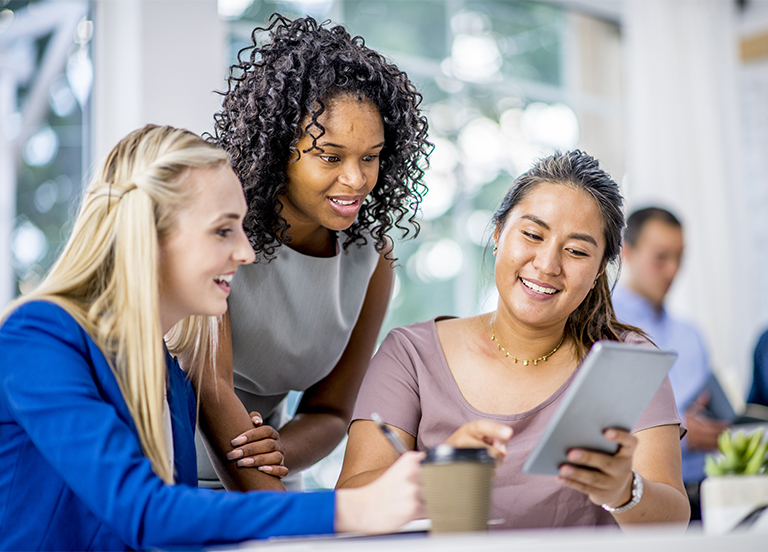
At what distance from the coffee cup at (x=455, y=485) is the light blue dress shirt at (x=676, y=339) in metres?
2.88

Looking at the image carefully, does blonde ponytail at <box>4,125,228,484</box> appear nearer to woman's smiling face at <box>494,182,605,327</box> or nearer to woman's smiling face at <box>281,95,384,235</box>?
woman's smiling face at <box>281,95,384,235</box>

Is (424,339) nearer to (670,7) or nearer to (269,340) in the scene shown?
(269,340)

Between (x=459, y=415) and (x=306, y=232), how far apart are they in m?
0.54

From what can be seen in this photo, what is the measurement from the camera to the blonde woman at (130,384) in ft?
3.06

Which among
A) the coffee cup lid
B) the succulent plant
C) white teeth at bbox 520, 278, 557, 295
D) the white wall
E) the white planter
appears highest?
the white wall

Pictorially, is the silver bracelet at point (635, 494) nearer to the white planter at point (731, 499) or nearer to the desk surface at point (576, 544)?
the white planter at point (731, 499)

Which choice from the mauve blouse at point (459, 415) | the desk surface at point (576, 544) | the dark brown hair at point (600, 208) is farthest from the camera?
the dark brown hair at point (600, 208)

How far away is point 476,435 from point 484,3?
5.17m

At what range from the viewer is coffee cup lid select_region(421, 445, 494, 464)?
2.95ft

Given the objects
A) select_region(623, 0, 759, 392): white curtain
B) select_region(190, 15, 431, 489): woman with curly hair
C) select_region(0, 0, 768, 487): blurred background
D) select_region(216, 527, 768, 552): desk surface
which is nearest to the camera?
select_region(216, 527, 768, 552): desk surface

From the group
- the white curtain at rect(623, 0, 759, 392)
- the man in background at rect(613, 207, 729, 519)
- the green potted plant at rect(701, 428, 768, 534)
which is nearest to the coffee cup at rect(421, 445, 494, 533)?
the green potted plant at rect(701, 428, 768, 534)

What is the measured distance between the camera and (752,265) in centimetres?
561

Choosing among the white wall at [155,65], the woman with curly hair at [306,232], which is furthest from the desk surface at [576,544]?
the white wall at [155,65]

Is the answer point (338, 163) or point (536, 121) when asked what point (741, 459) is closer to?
point (338, 163)
